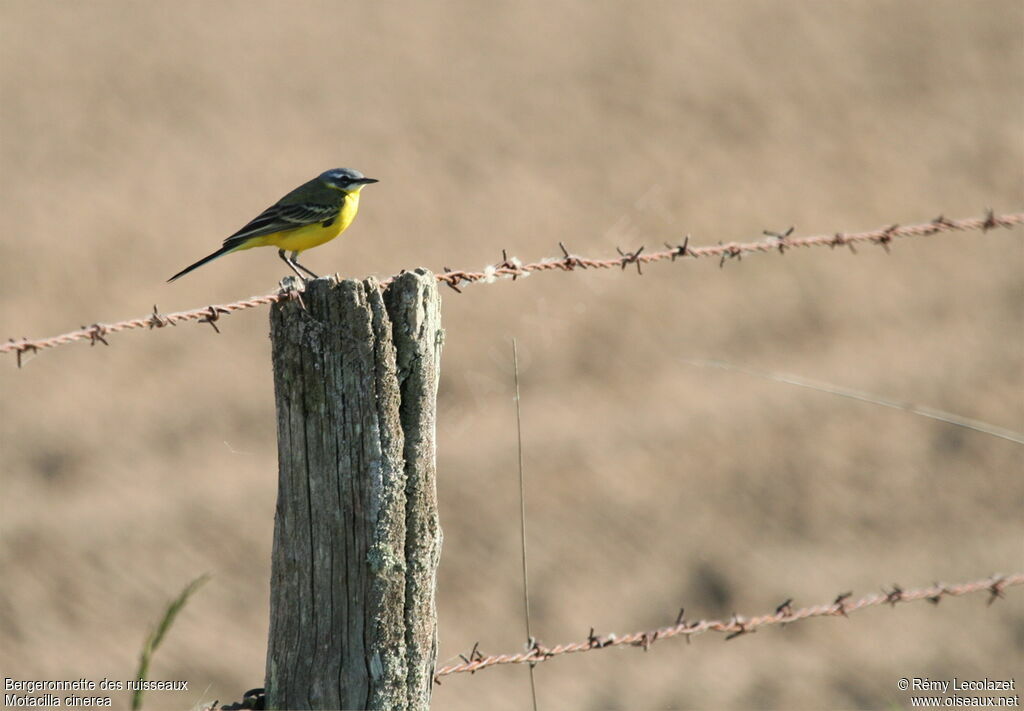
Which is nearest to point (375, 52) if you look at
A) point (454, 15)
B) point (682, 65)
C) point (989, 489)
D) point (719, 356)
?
point (454, 15)

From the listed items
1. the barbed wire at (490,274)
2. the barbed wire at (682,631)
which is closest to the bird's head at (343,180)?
the barbed wire at (490,274)

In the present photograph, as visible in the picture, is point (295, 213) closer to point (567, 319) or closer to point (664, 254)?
point (664, 254)

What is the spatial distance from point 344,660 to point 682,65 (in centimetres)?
1701

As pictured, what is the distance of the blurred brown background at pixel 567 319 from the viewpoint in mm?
10781

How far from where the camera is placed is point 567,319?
14633 mm

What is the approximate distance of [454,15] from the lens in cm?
1952

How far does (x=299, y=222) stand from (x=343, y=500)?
2.83 m

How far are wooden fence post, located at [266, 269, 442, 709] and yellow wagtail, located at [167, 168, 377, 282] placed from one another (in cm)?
259

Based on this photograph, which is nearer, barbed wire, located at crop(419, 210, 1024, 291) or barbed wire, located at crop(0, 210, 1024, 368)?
barbed wire, located at crop(0, 210, 1024, 368)

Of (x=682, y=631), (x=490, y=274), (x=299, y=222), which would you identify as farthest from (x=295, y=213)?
(x=682, y=631)

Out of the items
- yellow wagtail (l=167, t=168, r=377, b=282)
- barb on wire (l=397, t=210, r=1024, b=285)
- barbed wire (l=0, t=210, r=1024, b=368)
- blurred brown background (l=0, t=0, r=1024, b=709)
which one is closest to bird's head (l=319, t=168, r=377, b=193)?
yellow wagtail (l=167, t=168, r=377, b=282)

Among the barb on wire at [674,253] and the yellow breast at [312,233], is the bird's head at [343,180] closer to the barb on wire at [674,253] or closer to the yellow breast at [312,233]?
the yellow breast at [312,233]

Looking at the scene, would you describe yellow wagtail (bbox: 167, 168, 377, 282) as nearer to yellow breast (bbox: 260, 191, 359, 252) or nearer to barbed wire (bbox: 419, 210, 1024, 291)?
yellow breast (bbox: 260, 191, 359, 252)

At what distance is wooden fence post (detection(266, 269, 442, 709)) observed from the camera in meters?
3.53
